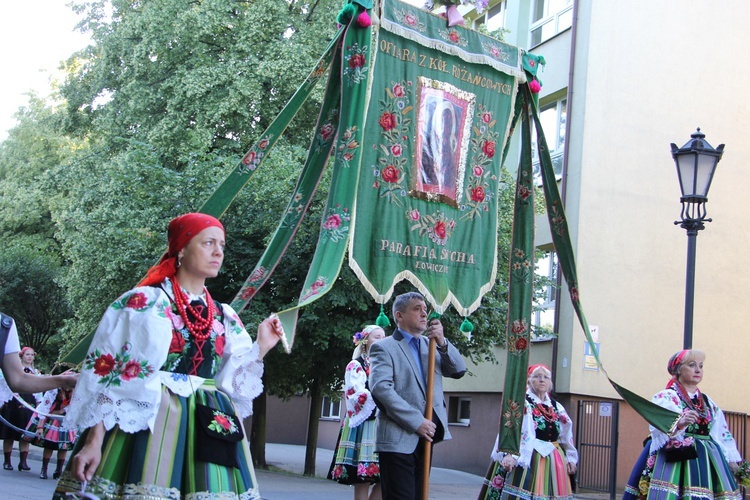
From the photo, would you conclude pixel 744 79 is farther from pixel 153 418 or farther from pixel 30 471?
pixel 153 418

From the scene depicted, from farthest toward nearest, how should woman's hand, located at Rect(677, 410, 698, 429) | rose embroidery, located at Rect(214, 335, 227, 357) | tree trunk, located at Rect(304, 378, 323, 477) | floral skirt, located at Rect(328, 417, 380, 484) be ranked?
tree trunk, located at Rect(304, 378, 323, 477)
floral skirt, located at Rect(328, 417, 380, 484)
woman's hand, located at Rect(677, 410, 698, 429)
rose embroidery, located at Rect(214, 335, 227, 357)

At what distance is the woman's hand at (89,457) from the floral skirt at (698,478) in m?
6.08

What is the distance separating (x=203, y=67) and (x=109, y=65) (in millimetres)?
3465

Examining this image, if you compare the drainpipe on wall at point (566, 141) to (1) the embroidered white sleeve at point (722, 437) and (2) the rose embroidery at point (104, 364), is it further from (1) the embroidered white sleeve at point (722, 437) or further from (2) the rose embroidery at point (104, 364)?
(2) the rose embroidery at point (104, 364)

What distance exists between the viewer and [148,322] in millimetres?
4660

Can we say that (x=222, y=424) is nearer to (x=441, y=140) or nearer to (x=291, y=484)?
(x=441, y=140)

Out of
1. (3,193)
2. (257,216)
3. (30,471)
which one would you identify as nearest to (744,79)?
(257,216)

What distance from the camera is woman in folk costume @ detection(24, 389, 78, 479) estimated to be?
1436 cm

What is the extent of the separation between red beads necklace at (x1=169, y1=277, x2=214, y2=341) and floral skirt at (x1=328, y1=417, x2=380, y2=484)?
5.23 metres

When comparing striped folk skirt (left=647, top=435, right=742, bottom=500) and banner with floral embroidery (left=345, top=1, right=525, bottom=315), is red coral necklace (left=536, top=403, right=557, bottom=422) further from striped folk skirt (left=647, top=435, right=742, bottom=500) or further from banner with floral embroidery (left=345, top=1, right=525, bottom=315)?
banner with floral embroidery (left=345, top=1, right=525, bottom=315)

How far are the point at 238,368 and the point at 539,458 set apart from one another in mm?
5164

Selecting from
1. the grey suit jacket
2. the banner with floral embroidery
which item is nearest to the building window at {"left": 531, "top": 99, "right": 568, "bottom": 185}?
the banner with floral embroidery

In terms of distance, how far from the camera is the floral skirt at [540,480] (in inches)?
369

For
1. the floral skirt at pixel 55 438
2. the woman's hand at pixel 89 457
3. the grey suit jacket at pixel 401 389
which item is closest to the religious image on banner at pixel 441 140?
the grey suit jacket at pixel 401 389
